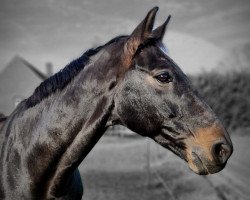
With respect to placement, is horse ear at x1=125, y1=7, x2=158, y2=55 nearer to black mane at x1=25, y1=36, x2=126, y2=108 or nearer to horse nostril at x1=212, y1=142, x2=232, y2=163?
black mane at x1=25, y1=36, x2=126, y2=108

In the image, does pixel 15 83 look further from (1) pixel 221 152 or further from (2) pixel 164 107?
(1) pixel 221 152

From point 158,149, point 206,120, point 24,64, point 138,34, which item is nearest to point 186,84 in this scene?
point 206,120

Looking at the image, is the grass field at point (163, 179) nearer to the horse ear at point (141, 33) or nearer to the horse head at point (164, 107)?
the horse head at point (164, 107)

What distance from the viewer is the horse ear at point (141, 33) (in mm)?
2514

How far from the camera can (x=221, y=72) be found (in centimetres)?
1898

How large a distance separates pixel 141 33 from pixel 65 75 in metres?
0.81

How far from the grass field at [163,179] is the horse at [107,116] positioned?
600 centimetres

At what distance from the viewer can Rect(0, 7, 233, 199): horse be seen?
2.46m

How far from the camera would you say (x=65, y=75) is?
113 inches

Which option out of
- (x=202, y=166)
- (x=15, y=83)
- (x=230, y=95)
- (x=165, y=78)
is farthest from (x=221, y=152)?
(x=15, y=83)

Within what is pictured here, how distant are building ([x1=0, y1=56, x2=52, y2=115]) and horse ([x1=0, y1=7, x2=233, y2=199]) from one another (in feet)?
105

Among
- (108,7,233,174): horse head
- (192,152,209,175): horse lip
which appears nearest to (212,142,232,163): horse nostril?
(108,7,233,174): horse head

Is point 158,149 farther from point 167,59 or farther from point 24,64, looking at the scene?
point 24,64

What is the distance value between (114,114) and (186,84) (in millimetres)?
671
